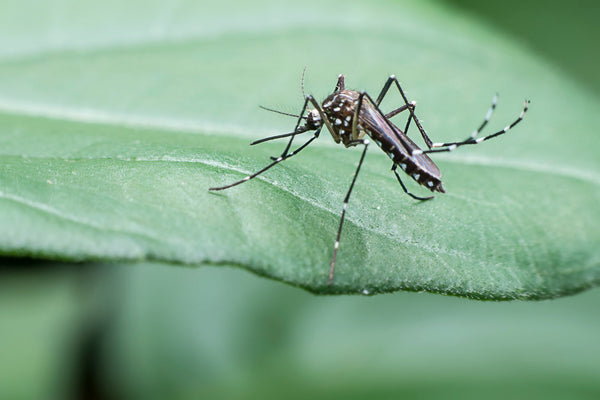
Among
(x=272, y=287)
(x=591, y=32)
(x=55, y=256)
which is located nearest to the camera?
(x=55, y=256)

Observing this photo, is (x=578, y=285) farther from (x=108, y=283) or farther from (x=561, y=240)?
(x=108, y=283)

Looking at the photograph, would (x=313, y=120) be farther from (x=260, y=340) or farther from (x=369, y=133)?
(x=260, y=340)

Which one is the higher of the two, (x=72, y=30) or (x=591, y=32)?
(x=591, y=32)

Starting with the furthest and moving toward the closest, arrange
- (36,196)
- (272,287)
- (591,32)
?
1. (591,32)
2. (272,287)
3. (36,196)

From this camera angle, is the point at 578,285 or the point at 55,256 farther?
the point at 578,285

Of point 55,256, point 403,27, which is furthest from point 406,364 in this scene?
point 55,256

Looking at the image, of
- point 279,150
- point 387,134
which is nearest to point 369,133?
Result: point 387,134

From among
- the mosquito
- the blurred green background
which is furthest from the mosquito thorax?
the blurred green background
